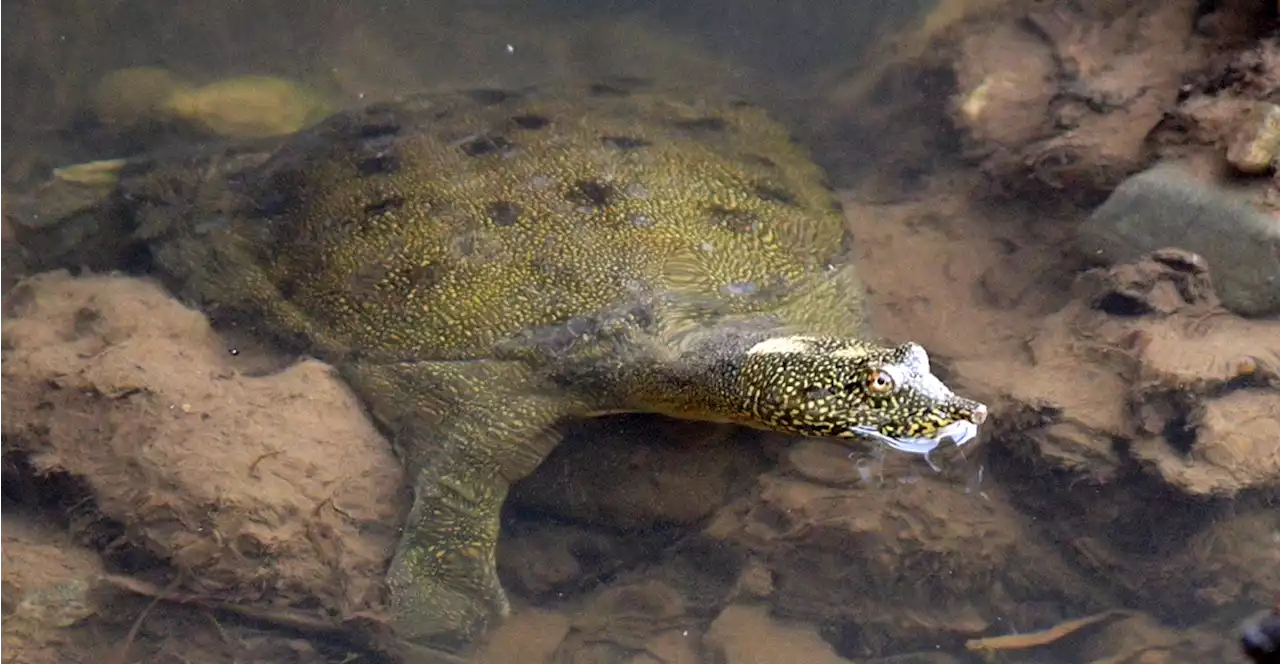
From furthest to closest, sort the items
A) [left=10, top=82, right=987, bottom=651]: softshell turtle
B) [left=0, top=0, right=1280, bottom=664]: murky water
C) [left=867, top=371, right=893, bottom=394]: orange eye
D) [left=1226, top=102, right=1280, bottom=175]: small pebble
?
[left=10, top=82, right=987, bottom=651]: softshell turtle < [left=0, top=0, right=1280, bottom=664]: murky water < [left=1226, top=102, right=1280, bottom=175]: small pebble < [left=867, top=371, right=893, bottom=394]: orange eye

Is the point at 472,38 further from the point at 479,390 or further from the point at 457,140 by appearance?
the point at 479,390

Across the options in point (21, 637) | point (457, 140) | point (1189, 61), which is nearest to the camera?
point (21, 637)

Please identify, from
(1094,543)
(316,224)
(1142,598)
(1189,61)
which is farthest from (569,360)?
(1189,61)

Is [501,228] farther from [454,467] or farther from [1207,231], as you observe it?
[1207,231]

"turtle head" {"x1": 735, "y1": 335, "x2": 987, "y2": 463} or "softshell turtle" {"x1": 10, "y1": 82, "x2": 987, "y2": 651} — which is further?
"softshell turtle" {"x1": 10, "y1": 82, "x2": 987, "y2": 651}

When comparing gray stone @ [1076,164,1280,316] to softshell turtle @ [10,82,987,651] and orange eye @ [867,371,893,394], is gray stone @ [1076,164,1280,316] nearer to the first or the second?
softshell turtle @ [10,82,987,651]

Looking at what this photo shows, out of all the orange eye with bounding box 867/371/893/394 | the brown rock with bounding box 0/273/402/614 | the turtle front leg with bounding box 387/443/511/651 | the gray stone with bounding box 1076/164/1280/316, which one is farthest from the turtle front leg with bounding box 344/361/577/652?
the gray stone with bounding box 1076/164/1280/316

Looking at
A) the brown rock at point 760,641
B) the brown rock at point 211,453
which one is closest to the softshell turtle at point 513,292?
the brown rock at point 211,453

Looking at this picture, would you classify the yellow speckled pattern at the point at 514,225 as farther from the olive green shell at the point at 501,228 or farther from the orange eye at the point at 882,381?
the orange eye at the point at 882,381
